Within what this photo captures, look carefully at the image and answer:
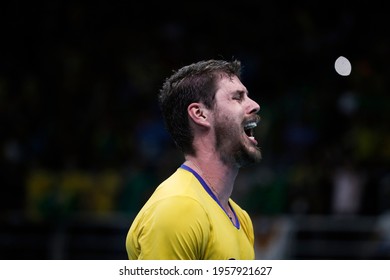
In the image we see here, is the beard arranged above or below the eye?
below

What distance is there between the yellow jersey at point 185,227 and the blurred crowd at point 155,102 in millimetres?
5857

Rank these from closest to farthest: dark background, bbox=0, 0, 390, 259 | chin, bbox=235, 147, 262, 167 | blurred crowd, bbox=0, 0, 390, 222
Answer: chin, bbox=235, 147, 262, 167, dark background, bbox=0, 0, 390, 259, blurred crowd, bbox=0, 0, 390, 222

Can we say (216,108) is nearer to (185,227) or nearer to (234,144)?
(234,144)

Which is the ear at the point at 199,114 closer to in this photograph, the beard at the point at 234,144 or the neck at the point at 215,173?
the beard at the point at 234,144

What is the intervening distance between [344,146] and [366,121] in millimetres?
386

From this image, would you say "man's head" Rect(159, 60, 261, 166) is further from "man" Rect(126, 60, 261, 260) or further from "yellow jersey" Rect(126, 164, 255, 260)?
"yellow jersey" Rect(126, 164, 255, 260)

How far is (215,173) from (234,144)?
160 millimetres

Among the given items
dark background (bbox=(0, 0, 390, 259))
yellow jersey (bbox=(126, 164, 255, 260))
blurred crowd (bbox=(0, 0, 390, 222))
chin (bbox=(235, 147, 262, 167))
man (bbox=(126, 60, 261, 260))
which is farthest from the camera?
blurred crowd (bbox=(0, 0, 390, 222))

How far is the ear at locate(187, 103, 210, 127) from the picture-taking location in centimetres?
418

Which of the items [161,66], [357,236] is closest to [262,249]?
[357,236]

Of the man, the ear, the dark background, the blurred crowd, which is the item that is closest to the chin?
the man

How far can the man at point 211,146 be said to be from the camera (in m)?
3.96

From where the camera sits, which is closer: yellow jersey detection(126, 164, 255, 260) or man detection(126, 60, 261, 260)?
yellow jersey detection(126, 164, 255, 260)

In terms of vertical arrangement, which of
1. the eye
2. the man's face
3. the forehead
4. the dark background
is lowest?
the man's face
